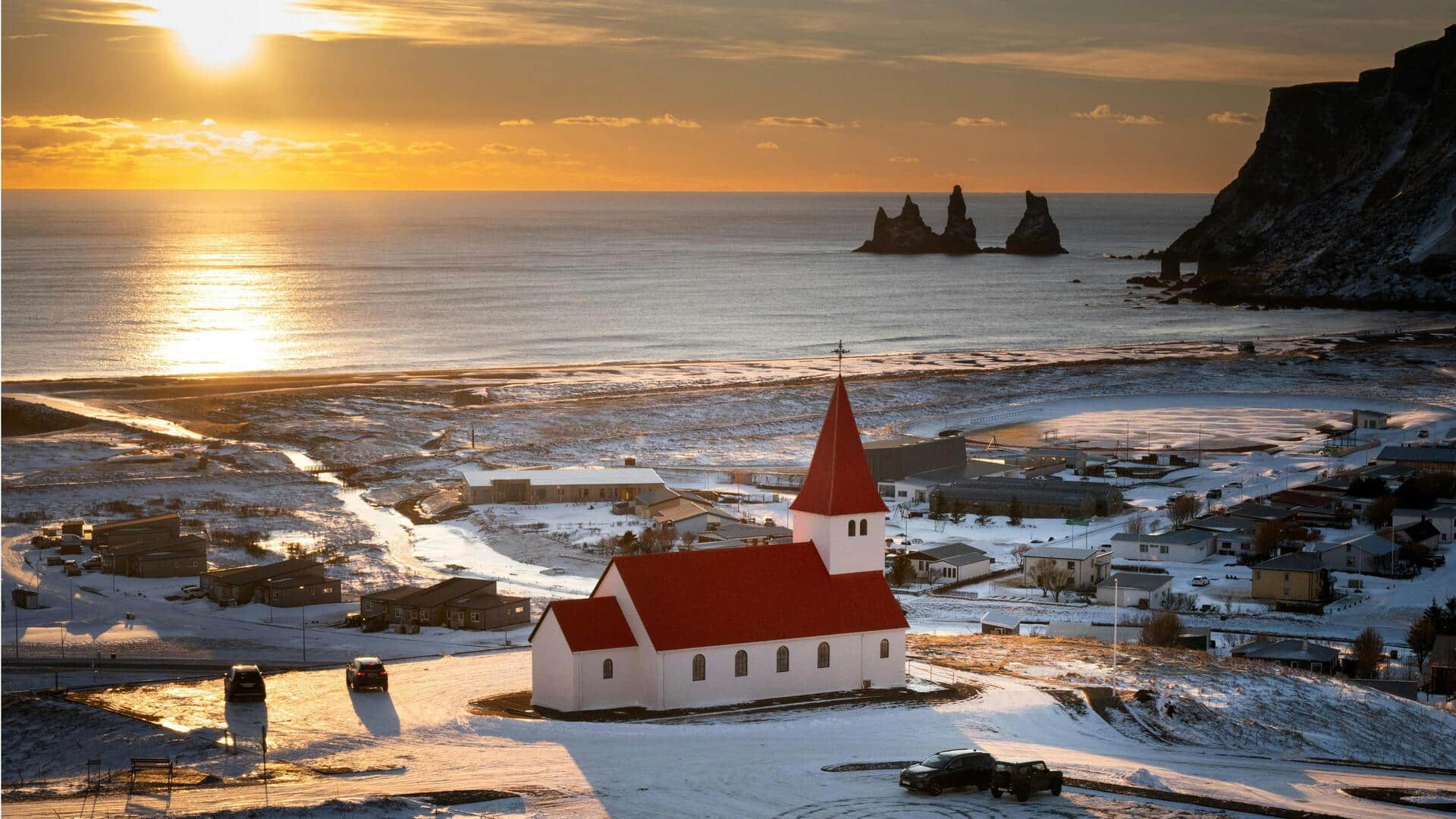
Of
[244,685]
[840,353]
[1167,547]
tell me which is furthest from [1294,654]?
[244,685]

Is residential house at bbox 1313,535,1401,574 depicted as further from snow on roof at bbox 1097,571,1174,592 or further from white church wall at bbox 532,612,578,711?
white church wall at bbox 532,612,578,711

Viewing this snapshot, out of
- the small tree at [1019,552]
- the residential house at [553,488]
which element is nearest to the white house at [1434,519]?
the small tree at [1019,552]

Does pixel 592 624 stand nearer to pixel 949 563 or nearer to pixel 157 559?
pixel 949 563

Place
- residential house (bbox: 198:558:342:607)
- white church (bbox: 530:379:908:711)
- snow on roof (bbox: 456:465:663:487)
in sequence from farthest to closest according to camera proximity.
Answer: snow on roof (bbox: 456:465:663:487)
residential house (bbox: 198:558:342:607)
white church (bbox: 530:379:908:711)

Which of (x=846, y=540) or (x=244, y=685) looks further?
(x=846, y=540)

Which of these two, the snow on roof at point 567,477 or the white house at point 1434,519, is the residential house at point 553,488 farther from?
the white house at point 1434,519

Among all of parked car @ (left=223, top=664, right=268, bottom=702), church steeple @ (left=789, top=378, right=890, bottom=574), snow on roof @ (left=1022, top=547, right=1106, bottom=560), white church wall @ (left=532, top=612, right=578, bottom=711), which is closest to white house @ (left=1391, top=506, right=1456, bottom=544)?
→ snow on roof @ (left=1022, top=547, right=1106, bottom=560)
